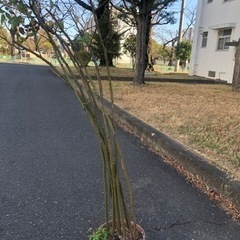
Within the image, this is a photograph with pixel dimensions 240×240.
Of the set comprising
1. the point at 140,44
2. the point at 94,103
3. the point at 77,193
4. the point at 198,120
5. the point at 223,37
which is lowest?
the point at 77,193

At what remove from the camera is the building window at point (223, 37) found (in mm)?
17016

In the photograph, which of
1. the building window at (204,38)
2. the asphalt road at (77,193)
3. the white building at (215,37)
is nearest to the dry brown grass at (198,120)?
the asphalt road at (77,193)

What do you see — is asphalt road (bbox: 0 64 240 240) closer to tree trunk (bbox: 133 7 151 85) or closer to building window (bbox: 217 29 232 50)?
tree trunk (bbox: 133 7 151 85)

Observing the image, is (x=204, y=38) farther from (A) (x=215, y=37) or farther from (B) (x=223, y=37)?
(B) (x=223, y=37)

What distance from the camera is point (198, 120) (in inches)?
227

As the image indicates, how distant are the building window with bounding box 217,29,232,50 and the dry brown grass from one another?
9.68 metres

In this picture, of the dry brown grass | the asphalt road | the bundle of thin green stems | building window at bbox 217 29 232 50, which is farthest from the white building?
the bundle of thin green stems

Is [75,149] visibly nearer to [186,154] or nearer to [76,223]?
[186,154]

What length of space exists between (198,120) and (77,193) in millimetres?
3290

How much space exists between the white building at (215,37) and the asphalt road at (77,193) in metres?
13.0

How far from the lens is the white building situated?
16.3 meters

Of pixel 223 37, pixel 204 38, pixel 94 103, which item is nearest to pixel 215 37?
pixel 223 37

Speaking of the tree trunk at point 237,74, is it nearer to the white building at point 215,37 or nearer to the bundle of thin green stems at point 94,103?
the white building at point 215,37

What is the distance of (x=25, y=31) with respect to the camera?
1.80m
